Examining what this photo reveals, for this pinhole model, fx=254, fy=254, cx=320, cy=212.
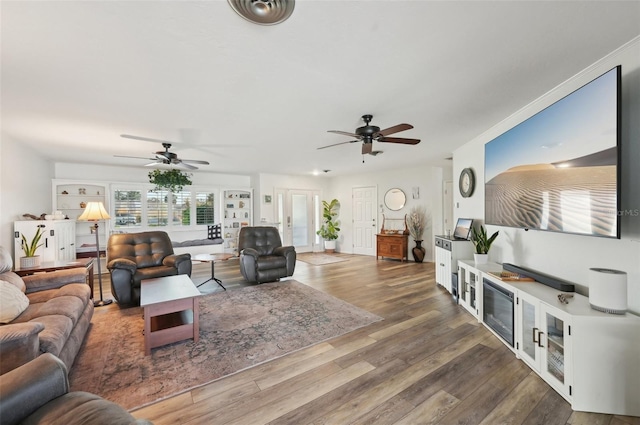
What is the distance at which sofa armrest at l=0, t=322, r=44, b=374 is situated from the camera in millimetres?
1512

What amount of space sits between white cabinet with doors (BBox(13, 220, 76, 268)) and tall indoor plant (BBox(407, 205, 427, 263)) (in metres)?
7.08

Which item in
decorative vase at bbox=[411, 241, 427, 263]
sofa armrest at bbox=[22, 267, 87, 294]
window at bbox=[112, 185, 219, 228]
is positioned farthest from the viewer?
decorative vase at bbox=[411, 241, 427, 263]

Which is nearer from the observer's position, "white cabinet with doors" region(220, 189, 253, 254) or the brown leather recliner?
the brown leather recliner

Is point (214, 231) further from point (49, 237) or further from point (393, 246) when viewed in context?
point (393, 246)

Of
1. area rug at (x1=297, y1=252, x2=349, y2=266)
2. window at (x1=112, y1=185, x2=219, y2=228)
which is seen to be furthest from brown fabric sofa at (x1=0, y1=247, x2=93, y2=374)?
area rug at (x1=297, y1=252, x2=349, y2=266)

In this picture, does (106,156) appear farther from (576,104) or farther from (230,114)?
(576,104)

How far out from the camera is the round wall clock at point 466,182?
13.2 ft

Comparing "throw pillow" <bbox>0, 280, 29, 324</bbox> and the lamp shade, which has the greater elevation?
the lamp shade

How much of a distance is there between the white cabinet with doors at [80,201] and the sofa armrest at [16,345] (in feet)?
17.0

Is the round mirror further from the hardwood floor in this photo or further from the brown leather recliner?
the brown leather recliner

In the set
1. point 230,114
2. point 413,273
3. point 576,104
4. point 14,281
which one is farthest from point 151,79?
point 413,273

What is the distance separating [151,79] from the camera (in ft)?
7.15

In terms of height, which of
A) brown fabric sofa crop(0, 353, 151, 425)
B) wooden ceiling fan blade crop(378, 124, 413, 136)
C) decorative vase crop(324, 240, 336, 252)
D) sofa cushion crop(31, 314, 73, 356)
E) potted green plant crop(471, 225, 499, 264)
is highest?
wooden ceiling fan blade crop(378, 124, 413, 136)

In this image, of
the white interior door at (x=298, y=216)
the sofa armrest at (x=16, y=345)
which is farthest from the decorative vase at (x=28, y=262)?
the white interior door at (x=298, y=216)
